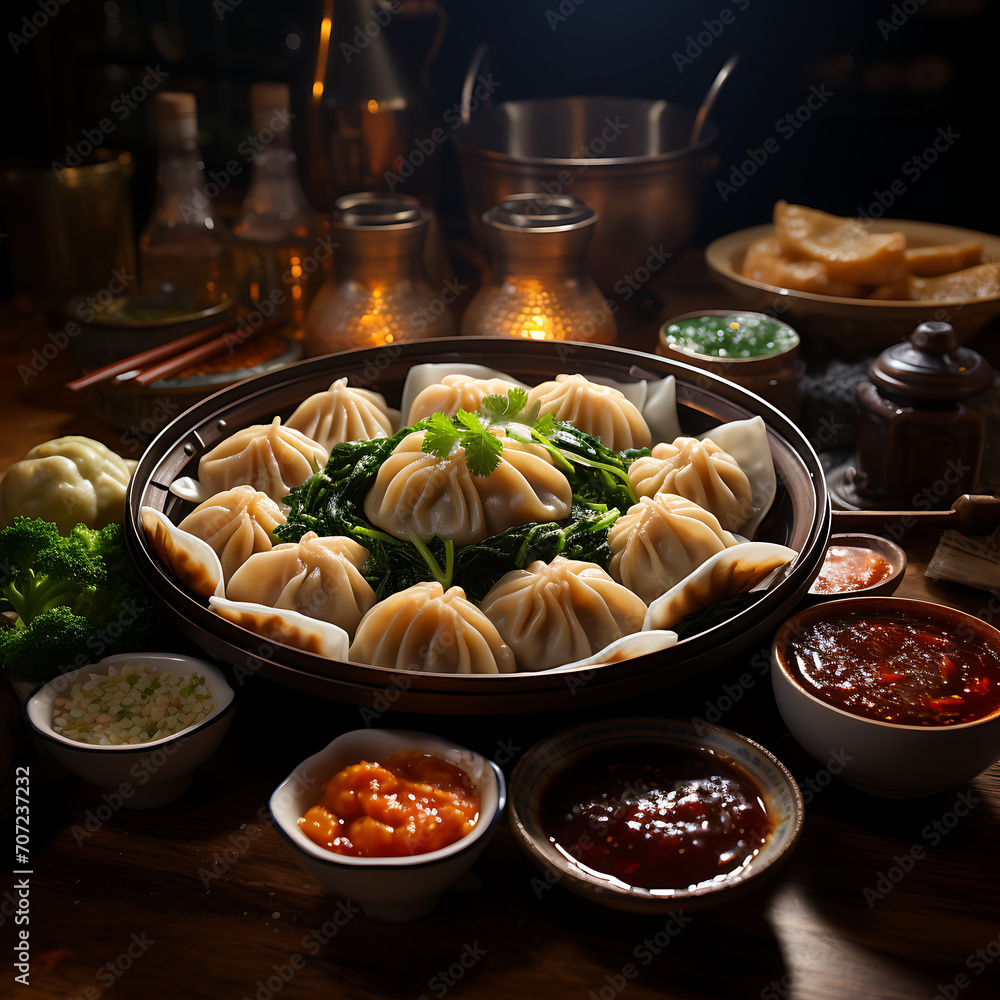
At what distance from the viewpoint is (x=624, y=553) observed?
A: 2.12 metres

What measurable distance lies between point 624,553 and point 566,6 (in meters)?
3.51

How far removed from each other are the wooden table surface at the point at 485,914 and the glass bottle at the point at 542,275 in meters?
1.70

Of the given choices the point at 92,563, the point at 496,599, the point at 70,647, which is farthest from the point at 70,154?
the point at 496,599

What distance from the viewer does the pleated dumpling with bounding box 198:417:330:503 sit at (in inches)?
94.7

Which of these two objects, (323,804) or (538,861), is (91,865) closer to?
(323,804)

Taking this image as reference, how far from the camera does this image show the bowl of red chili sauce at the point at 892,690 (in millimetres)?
1616

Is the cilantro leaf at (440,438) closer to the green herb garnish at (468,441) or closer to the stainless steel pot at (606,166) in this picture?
the green herb garnish at (468,441)

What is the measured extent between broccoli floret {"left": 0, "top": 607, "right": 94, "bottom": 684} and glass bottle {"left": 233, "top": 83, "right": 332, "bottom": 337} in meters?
2.08

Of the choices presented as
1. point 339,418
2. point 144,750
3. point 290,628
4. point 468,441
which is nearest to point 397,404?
point 339,418

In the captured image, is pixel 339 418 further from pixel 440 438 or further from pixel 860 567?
pixel 860 567

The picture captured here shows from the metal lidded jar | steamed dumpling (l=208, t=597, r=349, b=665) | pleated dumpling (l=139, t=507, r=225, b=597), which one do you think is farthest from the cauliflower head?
the metal lidded jar

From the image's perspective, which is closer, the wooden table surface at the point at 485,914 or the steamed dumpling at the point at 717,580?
the wooden table surface at the point at 485,914

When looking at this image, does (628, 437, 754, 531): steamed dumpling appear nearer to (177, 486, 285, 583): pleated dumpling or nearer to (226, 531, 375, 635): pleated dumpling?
(226, 531, 375, 635): pleated dumpling

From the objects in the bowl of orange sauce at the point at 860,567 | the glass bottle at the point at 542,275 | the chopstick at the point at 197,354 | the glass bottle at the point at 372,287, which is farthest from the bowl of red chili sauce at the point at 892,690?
the chopstick at the point at 197,354
